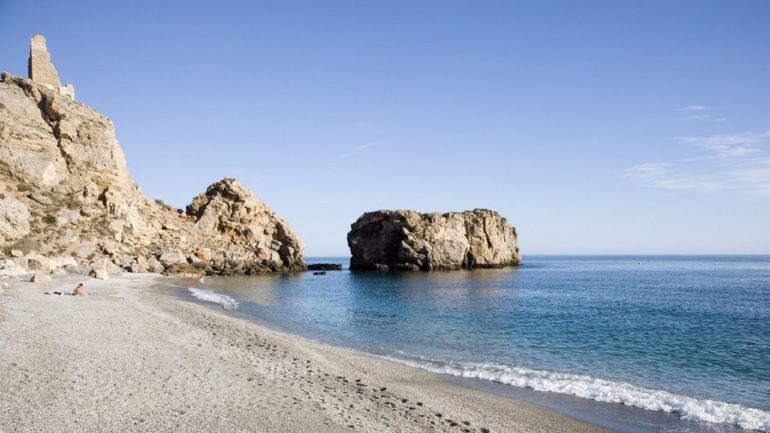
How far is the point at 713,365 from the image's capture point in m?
17.4

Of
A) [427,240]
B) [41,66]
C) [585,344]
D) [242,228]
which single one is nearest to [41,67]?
[41,66]

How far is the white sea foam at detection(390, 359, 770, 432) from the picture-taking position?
37.9 ft

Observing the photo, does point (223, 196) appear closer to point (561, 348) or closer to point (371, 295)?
point (371, 295)

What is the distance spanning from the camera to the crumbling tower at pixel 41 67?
62688 millimetres

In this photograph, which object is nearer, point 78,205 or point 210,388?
point 210,388

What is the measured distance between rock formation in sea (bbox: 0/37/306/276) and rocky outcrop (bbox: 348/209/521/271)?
25417 millimetres

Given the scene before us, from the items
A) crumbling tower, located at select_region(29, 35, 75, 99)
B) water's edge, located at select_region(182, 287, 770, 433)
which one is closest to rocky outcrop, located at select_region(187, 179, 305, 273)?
crumbling tower, located at select_region(29, 35, 75, 99)

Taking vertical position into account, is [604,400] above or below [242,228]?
below

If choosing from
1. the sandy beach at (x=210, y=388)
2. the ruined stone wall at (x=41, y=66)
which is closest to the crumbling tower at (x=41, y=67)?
the ruined stone wall at (x=41, y=66)

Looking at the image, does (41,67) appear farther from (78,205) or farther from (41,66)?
(78,205)

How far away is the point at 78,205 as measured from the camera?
55406 millimetres

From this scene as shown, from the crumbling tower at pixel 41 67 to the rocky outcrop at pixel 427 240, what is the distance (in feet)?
179

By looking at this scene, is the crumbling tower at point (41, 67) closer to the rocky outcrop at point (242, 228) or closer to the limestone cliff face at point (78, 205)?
the limestone cliff face at point (78, 205)

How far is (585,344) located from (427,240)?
66.6 m
